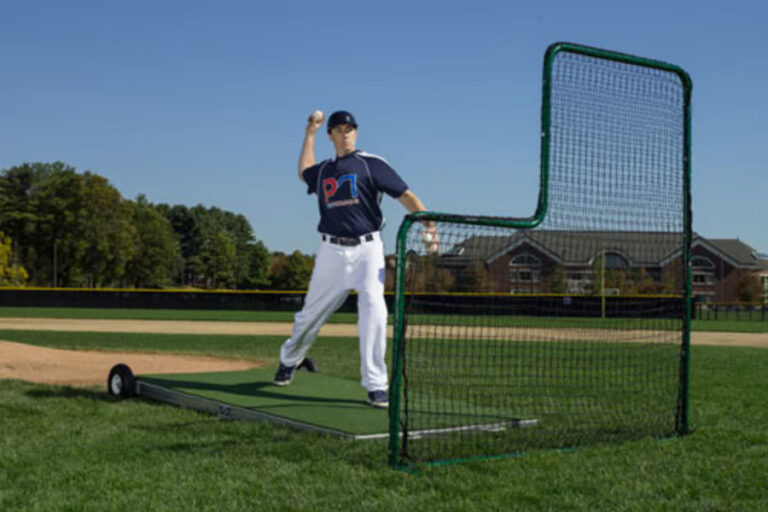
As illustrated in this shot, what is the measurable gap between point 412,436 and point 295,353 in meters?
2.44

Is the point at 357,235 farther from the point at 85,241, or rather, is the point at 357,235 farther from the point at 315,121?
the point at 85,241

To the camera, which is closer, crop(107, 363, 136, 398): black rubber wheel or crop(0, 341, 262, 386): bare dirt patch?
crop(107, 363, 136, 398): black rubber wheel

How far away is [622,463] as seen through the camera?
205 inches

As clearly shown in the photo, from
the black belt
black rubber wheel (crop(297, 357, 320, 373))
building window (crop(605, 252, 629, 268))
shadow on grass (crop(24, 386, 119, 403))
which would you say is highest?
the black belt

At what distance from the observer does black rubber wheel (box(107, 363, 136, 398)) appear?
7961 millimetres

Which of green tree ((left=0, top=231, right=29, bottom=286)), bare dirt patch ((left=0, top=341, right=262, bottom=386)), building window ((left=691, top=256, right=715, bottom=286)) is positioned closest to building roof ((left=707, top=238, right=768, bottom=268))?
building window ((left=691, top=256, right=715, bottom=286))

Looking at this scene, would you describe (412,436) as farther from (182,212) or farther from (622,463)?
(182,212)

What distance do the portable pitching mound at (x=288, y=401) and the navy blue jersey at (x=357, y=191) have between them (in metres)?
1.50

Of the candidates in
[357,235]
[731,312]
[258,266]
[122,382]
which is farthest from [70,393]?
[258,266]

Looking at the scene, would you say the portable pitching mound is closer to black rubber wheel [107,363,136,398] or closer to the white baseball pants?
black rubber wheel [107,363,136,398]

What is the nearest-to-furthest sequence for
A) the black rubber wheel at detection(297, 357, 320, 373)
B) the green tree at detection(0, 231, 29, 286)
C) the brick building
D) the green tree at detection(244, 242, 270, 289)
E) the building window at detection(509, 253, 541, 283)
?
the brick building → the building window at detection(509, 253, 541, 283) → the black rubber wheel at detection(297, 357, 320, 373) → the green tree at detection(0, 231, 29, 286) → the green tree at detection(244, 242, 270, 289)

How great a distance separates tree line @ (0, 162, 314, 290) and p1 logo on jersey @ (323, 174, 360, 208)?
74.4 meters

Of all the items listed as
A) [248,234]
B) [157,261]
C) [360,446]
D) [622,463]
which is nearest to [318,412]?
[360,446]

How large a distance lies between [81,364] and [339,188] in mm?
6188
